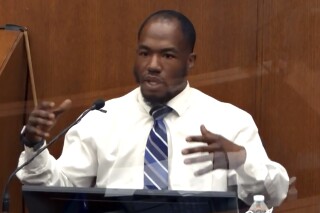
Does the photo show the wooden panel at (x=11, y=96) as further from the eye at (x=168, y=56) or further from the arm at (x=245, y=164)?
the arm at (x=245, y=164)

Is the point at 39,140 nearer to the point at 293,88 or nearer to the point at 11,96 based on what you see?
the point at 11,96

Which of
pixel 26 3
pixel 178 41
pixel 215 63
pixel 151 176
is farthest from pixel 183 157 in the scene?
pixel 26 3

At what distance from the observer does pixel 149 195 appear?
2.16m

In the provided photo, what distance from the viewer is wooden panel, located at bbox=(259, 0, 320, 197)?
345 centimetres

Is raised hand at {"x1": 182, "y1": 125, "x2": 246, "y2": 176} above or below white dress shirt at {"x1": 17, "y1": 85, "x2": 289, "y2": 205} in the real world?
above

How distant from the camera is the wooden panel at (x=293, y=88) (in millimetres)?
3451

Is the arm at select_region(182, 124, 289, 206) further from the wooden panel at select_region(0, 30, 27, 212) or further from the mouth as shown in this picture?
the wooden panel at select_region(0, 30, 27, 212)

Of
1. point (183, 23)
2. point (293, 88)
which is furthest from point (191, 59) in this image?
point (293, 88)

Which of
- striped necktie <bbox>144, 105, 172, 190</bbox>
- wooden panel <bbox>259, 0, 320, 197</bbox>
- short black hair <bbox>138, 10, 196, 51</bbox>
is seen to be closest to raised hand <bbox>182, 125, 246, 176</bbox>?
striped necktie <bbox>144, 105, 172, 190</bbox>

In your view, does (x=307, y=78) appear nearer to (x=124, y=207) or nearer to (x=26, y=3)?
(x=26, y=3)

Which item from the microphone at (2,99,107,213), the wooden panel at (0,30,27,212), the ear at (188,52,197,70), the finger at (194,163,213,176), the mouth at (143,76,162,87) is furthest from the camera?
the wooden panel at (0,30,27,212)

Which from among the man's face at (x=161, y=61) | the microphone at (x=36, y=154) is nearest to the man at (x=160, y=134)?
the man's face at (x=161, y=61)

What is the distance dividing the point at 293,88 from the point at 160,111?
2.08ft

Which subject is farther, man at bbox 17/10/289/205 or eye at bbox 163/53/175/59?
eye at bbox 163/53/175/59
